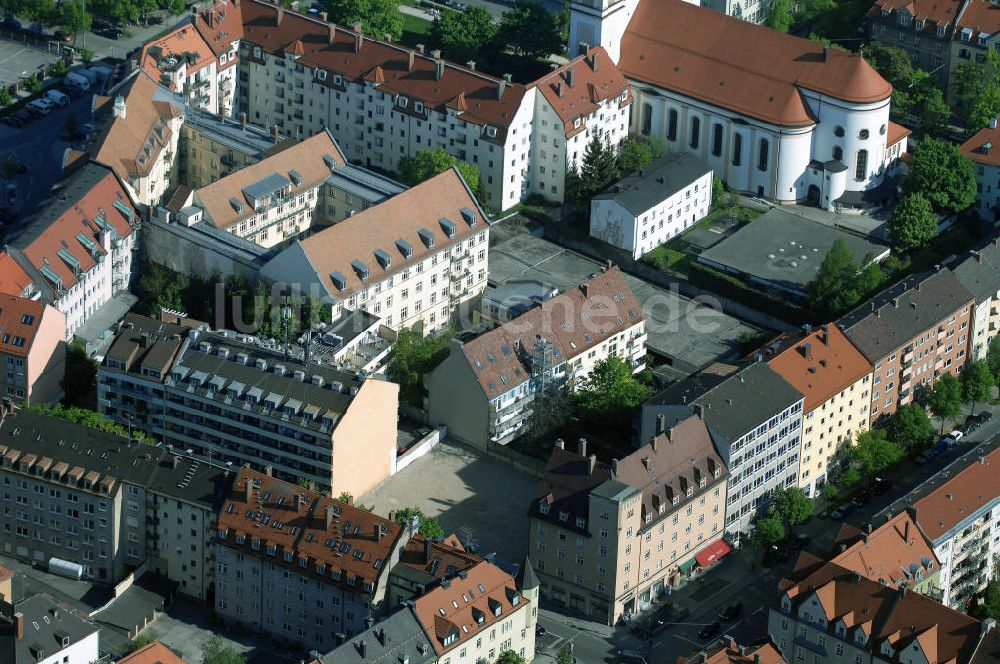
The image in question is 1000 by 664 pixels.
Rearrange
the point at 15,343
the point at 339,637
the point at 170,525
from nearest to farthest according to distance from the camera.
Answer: the point at 339,637 → the point at 170,525 → the point at 15,343

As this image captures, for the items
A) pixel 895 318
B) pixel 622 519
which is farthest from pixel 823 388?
pixel 622 519

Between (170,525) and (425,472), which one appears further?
(425,472)

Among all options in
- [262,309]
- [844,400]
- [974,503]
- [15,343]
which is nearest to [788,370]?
[844,400]

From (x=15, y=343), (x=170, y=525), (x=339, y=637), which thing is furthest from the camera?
(x=15, y=343)

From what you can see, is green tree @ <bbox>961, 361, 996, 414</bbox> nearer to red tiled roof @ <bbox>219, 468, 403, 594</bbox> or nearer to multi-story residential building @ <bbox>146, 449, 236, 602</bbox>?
red tiled roof @ <bbox>219, 468, 403, 594</bbox>

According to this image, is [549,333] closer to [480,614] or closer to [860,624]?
[480,614]

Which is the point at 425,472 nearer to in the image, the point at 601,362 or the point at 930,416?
the point at 601,362

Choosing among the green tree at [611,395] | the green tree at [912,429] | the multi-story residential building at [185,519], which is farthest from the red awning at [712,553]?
the multi-story residential building at [185,519]
